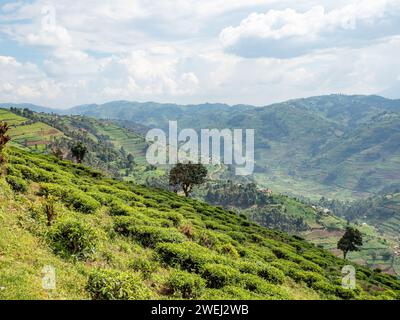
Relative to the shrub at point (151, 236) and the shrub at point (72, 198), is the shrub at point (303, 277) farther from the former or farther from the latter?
the shrub at point (72, 198)

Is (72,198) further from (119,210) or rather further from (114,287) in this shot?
(114,287)

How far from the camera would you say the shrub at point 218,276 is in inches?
869

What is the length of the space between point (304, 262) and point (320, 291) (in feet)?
32.9

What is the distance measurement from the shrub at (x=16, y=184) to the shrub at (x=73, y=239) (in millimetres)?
9957

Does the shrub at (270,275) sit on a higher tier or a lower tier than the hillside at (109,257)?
lower

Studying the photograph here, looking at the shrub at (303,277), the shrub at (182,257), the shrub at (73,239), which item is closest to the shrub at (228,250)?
the shrub at (303,277)

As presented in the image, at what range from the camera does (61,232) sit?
2100 cm

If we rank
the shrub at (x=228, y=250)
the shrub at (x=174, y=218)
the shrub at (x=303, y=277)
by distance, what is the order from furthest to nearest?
the shrub at (x=174, y=218) < the shrub at (x=303, y=277) < the shrub at (x=228, y=250)

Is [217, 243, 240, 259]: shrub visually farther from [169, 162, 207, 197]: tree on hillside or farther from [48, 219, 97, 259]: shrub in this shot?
[169, 162, 207, 197]: tree on hillside

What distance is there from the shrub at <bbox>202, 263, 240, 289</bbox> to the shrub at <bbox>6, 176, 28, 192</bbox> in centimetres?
1620

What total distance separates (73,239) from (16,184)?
11734mm

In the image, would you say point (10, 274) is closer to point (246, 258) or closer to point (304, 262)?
point (246, 258)

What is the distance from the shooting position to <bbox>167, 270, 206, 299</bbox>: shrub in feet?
63.4
